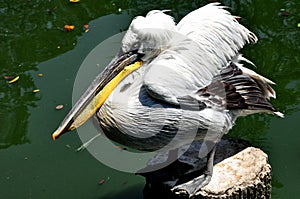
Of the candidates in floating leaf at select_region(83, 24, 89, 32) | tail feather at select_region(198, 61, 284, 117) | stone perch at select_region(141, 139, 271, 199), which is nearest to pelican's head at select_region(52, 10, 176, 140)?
tail feather at select_region(198, 61, 284, 117)

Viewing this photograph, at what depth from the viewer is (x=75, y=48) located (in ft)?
21.7

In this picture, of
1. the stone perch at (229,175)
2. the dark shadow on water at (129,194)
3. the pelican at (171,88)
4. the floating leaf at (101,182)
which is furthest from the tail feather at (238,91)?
the floating leaf at (101,182)

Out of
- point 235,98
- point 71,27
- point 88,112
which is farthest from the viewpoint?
point 71,27

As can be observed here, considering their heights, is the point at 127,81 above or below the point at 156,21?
below

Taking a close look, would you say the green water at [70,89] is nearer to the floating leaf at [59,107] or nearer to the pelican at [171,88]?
the floating leaf at [59,107]

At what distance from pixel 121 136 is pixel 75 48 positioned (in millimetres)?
3116

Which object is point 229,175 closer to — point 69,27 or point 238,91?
point 238,91

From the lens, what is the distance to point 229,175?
395 centimetres

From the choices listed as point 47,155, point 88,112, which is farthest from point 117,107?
point 47,155

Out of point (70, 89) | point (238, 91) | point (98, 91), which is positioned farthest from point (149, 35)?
point (70, 89)

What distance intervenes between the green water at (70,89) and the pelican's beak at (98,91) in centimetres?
133

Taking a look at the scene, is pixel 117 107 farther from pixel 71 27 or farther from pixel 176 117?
pixel 71 27

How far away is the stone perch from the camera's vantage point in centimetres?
383

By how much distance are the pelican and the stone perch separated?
3.6 inches
